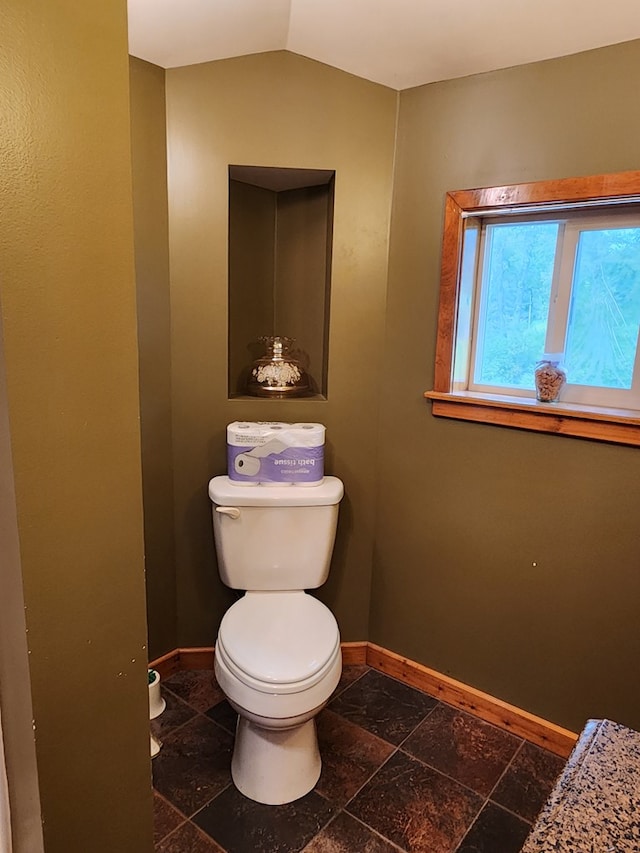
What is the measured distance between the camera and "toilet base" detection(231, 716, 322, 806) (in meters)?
1.63

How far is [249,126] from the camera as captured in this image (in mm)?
1842

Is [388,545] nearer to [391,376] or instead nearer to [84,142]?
[391,376]

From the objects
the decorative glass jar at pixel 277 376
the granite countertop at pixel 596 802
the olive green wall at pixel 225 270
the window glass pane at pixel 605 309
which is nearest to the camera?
the granite countertop at pixel 596 802

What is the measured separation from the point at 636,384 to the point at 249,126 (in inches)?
58.8

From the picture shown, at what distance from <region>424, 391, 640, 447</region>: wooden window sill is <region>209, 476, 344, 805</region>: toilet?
49 centimetres

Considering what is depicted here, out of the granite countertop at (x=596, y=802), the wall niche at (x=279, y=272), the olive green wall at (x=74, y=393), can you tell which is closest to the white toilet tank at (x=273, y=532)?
the wall niche at (x=279, y=272)

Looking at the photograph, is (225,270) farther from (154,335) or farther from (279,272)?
(279,272)

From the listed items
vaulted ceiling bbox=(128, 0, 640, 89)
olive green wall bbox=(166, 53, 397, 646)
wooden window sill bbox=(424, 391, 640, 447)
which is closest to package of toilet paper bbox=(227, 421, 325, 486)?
olive green wall bbox=(166, 53, 397, 646)

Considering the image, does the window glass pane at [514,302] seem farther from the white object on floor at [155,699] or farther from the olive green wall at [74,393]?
the white object on floor at [155,699]

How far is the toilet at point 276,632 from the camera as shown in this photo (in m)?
1.52

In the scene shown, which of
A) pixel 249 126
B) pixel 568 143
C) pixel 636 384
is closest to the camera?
pixel 568 143

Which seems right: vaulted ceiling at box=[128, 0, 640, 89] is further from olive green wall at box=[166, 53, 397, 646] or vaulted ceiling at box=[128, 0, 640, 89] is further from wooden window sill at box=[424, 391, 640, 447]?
wooden window sill at box=[424, 391, 640, 447]

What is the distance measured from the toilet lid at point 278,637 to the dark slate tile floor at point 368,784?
17.5 inches

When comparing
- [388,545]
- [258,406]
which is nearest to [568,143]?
[258,406]
